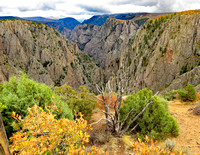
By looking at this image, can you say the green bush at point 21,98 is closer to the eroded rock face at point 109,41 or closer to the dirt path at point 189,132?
the dirt path at point 189,132

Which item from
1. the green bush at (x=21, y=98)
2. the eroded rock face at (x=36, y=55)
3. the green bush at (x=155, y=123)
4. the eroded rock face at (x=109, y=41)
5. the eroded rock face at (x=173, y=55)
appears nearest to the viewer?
the green bush at (x=21, y=98)

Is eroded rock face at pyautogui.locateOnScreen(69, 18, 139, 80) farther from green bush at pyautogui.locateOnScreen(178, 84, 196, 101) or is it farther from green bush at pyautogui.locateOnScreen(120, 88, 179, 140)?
green bush at pyautogui.locateOnScreen(120, 88, 179, 140)

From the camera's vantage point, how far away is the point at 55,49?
76.2 meters

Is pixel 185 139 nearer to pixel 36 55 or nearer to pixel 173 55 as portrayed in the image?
pixel 173 55

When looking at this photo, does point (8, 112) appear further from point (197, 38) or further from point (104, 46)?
point (104, 46)

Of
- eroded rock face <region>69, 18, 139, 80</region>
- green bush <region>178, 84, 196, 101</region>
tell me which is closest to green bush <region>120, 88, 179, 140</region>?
green bush <region>178, 84, 196, 101</region>

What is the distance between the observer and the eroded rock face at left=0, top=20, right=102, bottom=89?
57.7m

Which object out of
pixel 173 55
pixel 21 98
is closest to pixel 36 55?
pixel 173 55

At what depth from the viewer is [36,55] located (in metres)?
66.9

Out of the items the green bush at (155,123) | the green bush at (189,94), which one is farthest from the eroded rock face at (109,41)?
the green bush at (155,123)

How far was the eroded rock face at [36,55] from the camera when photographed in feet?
189

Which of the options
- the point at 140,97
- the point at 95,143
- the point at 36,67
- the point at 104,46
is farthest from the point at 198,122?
the point at 104,46

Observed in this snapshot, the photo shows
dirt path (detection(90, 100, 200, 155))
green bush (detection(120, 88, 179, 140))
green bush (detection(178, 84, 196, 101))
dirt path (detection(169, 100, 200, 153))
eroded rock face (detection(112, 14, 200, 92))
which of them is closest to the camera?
dirt path (detection(90, 100, 200, 155))

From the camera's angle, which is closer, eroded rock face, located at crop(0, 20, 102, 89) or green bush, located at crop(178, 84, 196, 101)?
green bush, located at crop(178, 84, 196, 101)
